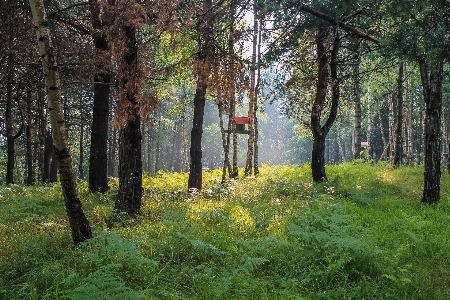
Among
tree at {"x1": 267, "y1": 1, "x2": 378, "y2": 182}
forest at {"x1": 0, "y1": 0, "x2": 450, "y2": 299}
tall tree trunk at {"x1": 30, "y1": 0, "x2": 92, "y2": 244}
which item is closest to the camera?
forest at {"x1": 0, "y1": 0, "x2": 450, "y2": 299}

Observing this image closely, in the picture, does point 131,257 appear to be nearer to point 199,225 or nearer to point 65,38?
point 199,225

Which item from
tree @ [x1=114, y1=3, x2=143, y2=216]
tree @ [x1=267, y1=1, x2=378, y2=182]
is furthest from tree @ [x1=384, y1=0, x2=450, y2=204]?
tree @ [x1=114, y1=3, x2=143, y2=216]

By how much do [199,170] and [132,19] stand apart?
714cm

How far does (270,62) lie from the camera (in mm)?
11156

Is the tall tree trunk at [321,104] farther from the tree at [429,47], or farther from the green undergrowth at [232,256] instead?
the green undergrowth at [232,256]

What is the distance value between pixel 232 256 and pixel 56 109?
11.2 feet

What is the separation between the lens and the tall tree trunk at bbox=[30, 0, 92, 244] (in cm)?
516

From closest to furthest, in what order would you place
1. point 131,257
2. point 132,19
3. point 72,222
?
point 131,257, point 72,222, point 132,19

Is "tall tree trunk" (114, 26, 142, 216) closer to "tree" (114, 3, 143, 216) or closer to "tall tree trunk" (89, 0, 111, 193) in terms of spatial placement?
"tree" (114, 3, 143, 216)

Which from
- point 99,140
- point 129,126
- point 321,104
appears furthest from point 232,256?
point 321,104

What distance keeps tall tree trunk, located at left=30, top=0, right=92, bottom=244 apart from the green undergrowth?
63cm

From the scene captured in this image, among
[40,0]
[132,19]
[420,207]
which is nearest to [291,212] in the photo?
[420,207]

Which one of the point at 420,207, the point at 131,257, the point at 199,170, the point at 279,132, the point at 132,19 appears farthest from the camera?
the point at 279,132

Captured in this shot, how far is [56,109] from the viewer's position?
5277 millimetres
